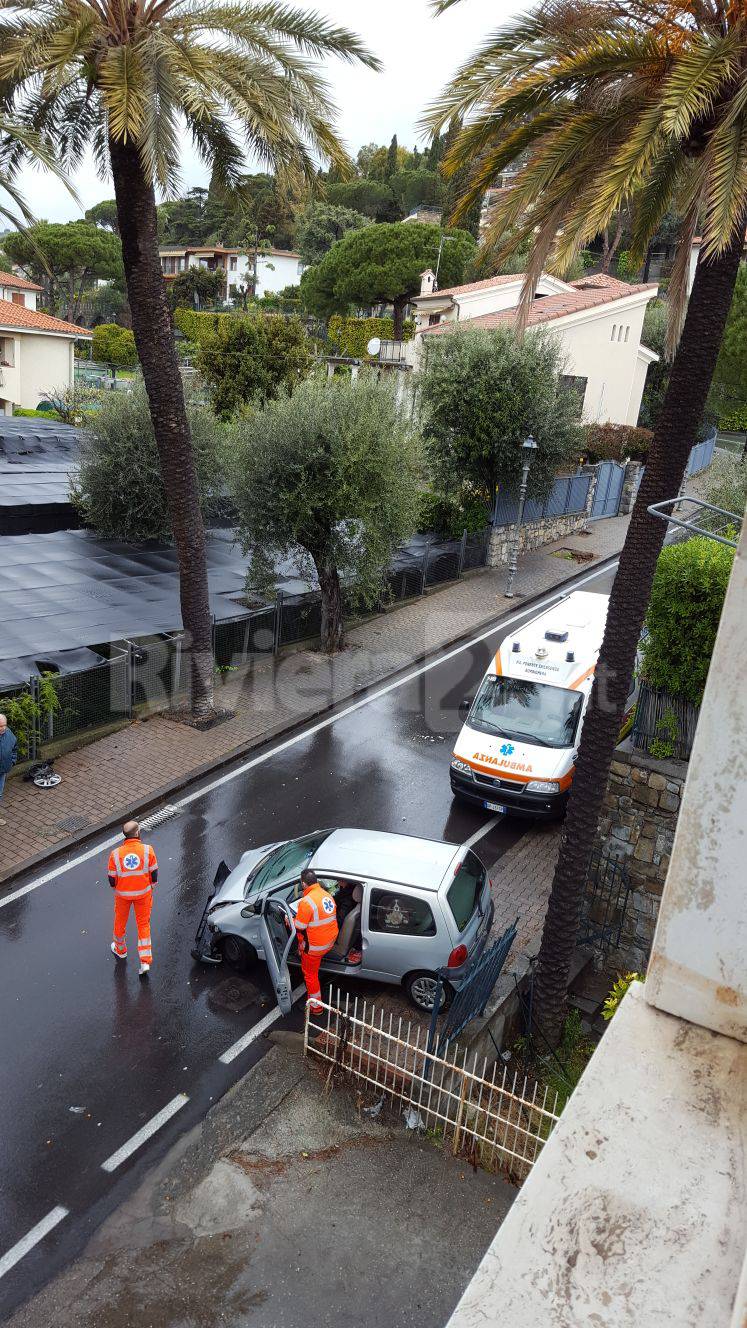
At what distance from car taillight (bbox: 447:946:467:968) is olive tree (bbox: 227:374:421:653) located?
9277 mm

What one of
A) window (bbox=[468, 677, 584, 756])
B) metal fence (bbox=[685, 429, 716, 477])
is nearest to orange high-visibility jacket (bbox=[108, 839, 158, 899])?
window (bbox=[468, 677, 584, 756])

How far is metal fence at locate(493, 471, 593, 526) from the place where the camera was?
2597 centimetres

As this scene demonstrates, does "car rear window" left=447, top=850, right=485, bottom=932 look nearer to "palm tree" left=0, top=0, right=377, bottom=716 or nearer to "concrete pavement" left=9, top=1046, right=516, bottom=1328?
"concrete pavement" left=9, top=1046, right=516, bottom=1328

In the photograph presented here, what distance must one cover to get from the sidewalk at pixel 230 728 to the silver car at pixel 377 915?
128 inches

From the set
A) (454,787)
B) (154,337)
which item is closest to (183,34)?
(154,337)

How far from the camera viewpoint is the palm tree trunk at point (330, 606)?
57.4 ft

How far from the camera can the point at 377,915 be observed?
855cm

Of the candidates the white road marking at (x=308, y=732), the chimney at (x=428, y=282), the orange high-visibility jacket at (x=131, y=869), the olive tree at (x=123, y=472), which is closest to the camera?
the orange high-visibility jacket at (x=131, y=869)

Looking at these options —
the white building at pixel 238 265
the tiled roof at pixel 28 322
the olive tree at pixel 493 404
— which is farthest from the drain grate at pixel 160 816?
the white building at pixel 238 265

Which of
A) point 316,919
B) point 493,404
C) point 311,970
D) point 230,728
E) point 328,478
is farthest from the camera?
point 493,404

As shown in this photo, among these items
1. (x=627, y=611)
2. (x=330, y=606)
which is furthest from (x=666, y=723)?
(x=330, y=606)

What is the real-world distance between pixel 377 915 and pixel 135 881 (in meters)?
2.31

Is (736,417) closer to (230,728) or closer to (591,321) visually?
(591,321)

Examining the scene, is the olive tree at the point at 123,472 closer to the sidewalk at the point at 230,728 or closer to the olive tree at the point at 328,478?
the olive tree at the point at 328,478
